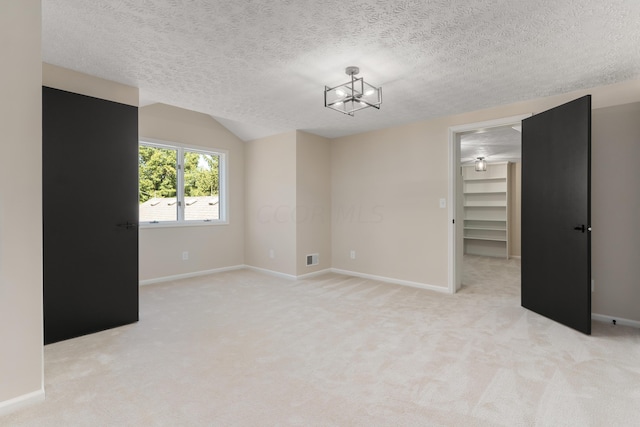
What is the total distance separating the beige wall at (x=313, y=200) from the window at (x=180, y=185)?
1486mm

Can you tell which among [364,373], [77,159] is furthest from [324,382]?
[77,159]

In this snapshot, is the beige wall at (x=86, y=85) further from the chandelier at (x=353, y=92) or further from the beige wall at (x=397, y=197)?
the beige wall at (x=397, y=197)

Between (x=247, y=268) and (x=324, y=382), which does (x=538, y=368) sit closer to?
(x=324, y=382)

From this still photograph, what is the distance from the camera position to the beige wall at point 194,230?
4.41m

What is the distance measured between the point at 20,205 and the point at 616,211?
4.73 metres

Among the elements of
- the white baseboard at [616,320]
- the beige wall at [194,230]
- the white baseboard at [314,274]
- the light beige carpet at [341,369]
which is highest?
the beige wall at [194,230]

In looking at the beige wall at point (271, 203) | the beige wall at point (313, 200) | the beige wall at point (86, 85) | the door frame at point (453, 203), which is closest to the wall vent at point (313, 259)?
the beige wall at point (313, 200)

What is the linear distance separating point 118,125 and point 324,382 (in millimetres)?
2834

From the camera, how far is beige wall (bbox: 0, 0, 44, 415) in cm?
164

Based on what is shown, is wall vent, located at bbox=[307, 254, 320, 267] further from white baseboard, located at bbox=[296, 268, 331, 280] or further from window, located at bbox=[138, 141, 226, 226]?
window, located at bbox=[138, 141, 226, 226]

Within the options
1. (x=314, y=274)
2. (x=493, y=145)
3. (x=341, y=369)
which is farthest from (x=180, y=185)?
(x=493, y=145)

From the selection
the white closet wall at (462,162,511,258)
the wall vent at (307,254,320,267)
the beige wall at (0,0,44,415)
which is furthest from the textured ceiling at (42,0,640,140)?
the white closet wall at (462,162,511,258)

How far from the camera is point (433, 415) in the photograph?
163 cm

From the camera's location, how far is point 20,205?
67.1 inches
